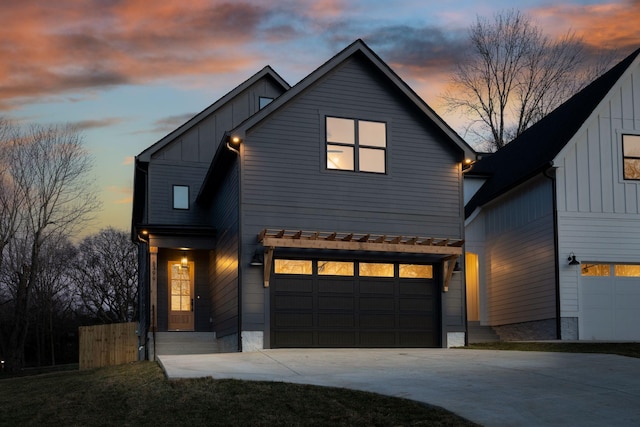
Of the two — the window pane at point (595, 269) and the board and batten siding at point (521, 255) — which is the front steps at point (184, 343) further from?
the window pane at point (595, 269)

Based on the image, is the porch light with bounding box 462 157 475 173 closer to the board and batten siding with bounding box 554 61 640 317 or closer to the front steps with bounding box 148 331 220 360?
the board and batten siding with bounding box 554 61 640 317

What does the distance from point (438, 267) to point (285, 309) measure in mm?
4453

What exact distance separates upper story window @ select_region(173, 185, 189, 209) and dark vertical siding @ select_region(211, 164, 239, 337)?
154 cm

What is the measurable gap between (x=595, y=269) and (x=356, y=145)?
777 centimetres

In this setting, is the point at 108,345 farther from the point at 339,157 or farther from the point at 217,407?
the point at 217,407

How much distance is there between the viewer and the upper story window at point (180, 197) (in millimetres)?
24844

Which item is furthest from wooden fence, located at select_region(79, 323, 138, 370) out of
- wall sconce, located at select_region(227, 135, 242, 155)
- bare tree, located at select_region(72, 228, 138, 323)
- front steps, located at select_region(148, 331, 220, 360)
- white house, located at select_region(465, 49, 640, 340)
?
bare tree, located at select_region(72, 228, 138, 323)

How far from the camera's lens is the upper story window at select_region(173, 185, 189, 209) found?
2484 centimetres

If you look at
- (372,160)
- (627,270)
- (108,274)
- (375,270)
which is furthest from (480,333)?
(108,274)

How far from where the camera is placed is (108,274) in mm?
52000

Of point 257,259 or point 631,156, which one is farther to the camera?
point 631,156

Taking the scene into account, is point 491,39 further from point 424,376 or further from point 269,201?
point 424,376

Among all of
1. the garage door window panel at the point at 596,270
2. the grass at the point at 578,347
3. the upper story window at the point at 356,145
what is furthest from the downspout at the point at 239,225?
the garage door window panel at the point at 596,270

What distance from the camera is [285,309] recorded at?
18750 mm
